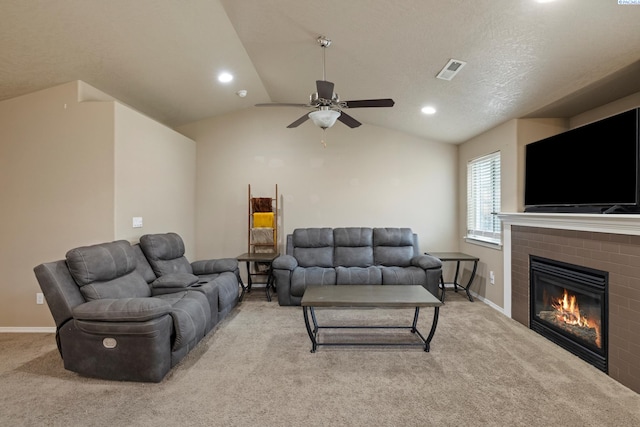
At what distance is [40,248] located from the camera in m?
3.37

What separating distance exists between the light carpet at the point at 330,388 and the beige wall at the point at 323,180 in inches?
93.6

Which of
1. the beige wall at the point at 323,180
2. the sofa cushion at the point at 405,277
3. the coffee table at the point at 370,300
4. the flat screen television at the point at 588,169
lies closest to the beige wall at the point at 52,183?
the beige wall at the point at 323,180

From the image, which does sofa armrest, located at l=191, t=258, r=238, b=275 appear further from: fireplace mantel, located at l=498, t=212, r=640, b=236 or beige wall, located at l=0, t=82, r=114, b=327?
fireplace mantel, located at l=498, t=212, r=640, b=236

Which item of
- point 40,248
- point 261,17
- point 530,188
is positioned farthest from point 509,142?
point 40,248

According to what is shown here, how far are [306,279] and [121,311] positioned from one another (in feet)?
7.75

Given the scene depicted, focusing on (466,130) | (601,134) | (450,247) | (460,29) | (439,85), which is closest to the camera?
(460,29)

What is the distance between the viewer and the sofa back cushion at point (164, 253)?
3.57 meters

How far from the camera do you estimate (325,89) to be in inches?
102

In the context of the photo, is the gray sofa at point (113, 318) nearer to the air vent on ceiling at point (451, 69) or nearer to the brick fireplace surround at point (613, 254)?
the air vent on ceiling at point (451, 69)

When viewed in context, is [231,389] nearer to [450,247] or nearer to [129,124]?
[129,124]

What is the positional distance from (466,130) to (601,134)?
2.00m

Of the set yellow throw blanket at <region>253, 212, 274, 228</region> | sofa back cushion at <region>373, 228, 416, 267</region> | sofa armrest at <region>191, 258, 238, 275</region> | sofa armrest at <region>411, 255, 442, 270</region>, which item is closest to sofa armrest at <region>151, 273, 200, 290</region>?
sofa armrest at <region>191, 258, 238, 275</region>

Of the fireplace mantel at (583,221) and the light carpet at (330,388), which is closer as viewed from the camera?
the light carpet at (330,388)

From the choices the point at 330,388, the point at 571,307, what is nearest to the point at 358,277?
the point at 330,388
